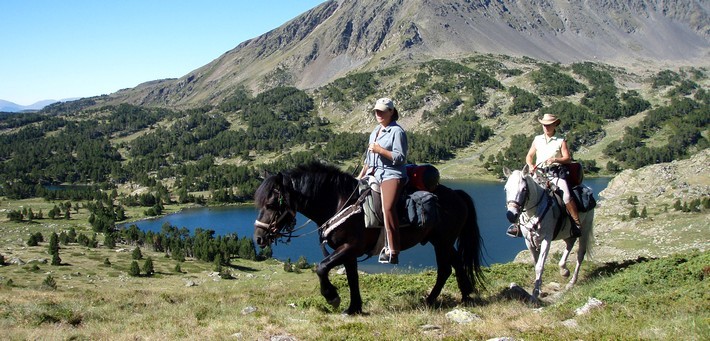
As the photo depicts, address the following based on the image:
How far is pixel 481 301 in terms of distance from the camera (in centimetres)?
1040

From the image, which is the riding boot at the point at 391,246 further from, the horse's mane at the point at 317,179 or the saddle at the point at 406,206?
the horse's mane at the point at 317,179

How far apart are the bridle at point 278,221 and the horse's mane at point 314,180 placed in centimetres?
28

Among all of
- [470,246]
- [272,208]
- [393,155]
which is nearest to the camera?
[393,155]

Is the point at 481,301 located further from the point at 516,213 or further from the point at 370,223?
the point at 370,223

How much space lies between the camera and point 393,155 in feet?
28.1

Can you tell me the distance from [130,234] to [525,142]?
388ft

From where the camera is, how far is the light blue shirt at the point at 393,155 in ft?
28.4

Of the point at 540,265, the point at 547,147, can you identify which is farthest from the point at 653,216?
the point at 540,265

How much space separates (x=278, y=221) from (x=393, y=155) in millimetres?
2361

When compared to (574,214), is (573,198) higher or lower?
higher

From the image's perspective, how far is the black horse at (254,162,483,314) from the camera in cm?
885

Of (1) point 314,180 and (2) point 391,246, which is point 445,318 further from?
(1) point 314,180

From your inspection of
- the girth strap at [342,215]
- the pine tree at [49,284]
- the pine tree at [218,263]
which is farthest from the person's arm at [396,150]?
the pine tree at [218,263]

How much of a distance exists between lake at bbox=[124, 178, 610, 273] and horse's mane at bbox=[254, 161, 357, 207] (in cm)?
3225
